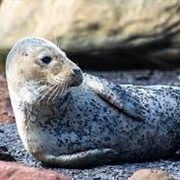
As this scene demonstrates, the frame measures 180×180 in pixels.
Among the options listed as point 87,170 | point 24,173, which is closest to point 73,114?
point 87,170

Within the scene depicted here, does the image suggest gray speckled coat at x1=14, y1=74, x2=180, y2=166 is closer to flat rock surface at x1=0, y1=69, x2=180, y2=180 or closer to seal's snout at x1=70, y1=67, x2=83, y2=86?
flat rock surface at x1=0, y1=69, x2=180, y2=180

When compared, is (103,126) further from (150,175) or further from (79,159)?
(150,175)

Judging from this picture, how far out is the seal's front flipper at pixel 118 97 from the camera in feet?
15.0

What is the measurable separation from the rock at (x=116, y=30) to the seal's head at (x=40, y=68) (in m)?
3.53

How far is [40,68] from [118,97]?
45 centimetres

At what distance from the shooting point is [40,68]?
171 inches

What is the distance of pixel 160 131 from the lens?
186 inches

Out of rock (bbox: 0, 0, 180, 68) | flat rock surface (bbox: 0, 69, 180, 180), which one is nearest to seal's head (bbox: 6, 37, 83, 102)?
flat rock surface (bbox: 0, 69, 180, 180)

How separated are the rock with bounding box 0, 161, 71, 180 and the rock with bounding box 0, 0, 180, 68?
3.95 metres

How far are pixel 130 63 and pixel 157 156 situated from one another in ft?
11.5

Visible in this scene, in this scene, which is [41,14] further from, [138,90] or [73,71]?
[73,71]

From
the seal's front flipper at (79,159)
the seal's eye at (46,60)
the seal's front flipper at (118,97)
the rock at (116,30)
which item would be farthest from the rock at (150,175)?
the rock at (116,30)

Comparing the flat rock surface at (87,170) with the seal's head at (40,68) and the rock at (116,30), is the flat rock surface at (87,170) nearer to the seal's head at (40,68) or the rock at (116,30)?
the seal's head at (40,68)

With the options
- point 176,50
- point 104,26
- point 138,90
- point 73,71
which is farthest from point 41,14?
point 73,71
